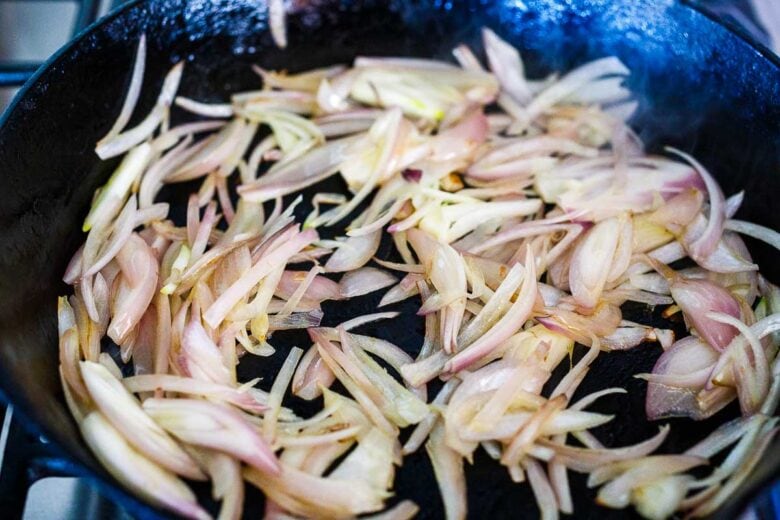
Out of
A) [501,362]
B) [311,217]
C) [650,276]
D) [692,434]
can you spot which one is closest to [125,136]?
[311,217]

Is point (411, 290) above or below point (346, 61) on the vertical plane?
below

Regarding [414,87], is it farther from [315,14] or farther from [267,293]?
[267,293]

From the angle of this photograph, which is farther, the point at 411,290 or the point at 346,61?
the point at 346,61
